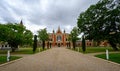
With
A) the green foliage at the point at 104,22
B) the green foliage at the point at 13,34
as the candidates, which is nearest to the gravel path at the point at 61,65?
the green foliage at the point at 13,34

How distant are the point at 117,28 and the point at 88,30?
327 inches

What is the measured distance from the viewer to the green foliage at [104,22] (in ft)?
127

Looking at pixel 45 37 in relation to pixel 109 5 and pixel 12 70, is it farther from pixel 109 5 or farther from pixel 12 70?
pixel 12 70

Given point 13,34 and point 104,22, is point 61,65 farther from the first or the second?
point 104,22

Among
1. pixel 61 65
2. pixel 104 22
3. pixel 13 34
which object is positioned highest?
pixel 104 22

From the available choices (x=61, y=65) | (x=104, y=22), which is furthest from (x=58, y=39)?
(x=61, y=65)

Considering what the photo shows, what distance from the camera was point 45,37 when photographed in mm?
84250

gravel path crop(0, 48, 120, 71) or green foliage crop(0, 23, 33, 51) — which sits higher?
green foliage crop(0, 23, 33, 51)

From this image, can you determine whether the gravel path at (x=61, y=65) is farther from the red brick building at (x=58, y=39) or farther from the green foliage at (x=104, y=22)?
the red brick building at (x=58, y=39)

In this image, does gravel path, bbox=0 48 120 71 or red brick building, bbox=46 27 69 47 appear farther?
red brick building, bbox=46 27 69 47

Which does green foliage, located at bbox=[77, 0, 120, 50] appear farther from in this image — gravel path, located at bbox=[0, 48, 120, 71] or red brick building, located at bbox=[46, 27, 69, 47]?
red brick building, located at bbox=[46, 27, 69, 47]

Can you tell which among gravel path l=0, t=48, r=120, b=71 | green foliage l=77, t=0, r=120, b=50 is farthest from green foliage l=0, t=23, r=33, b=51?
gravel path l=0, t=48, r=120, b=71

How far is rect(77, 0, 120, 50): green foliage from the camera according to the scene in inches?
1529

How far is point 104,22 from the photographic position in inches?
1570
